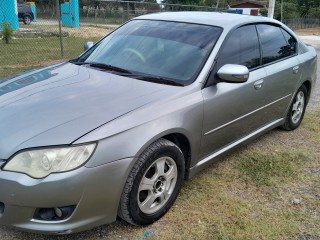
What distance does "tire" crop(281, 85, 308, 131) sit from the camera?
502 centimetres

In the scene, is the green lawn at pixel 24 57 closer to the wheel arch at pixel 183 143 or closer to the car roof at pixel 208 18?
the car roof at pixel 208 18

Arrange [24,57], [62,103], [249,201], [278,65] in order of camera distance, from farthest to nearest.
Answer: [24,57]
[278,65]
[249,201]
[62,103]

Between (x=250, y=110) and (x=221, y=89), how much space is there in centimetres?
63

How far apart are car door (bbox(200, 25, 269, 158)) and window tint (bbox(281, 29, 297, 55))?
2.78 ft

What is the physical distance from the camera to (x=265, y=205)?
3303 millimetres

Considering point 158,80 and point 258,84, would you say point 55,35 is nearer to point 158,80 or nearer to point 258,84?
point 258,84

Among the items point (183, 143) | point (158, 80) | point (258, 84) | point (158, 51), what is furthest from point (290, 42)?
point (183, 143)

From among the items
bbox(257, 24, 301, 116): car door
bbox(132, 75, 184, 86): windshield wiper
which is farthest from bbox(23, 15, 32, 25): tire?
bbox(132, 75, 184, 86): windshield wiper

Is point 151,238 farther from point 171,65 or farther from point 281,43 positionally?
point 281,43

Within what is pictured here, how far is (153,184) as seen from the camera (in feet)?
9.39

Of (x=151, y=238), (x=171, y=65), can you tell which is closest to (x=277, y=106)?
(x=171, y=65)

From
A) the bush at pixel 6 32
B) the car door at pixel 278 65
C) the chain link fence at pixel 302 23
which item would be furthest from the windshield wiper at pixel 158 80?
the chain link fence at pixel 302 23

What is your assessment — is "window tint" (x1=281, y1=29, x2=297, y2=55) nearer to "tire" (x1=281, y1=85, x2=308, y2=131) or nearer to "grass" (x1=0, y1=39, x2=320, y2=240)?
"tire" (x1=281, y1=85, x2=308, y2=131)

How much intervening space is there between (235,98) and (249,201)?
97 cm
